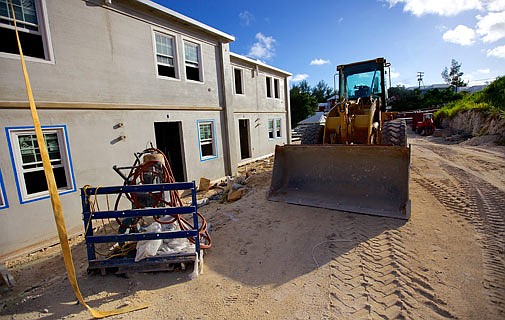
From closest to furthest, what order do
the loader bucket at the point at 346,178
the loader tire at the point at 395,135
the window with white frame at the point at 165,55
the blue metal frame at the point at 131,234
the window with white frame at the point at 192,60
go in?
the blue metal frame at the point at 131,234 < the loader bucket at the point at 346,178 < the loader tire at the point at 395,135 < the window with white frame at the point at 165,55 < the window with white frame at the point at 192,60

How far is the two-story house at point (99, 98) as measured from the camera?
188 inches

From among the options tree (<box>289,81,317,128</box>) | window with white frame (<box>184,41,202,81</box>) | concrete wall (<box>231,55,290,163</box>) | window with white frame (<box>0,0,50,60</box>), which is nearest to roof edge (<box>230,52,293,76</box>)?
concrete wall (<box>231,55,290,163</box>)

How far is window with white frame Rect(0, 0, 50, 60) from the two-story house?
2 centimetres

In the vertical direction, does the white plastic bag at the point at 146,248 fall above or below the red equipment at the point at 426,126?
below

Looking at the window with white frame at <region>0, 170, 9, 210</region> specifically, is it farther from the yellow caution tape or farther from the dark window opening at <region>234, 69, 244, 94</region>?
the dark window opening at <region>234, 69, 244, 94</region>

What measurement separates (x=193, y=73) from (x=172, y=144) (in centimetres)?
255

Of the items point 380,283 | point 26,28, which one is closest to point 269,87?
point 26,28

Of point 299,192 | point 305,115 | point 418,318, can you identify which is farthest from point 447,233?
point 305,115

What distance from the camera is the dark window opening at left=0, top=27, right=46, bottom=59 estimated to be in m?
4.79

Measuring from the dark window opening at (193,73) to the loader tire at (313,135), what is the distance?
4.57 meters

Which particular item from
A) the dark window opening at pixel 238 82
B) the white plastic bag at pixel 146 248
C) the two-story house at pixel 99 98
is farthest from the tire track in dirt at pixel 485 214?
the dark window opening at pixel 238 82

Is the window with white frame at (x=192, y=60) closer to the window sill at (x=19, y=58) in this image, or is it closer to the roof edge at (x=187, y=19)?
the roof edge at (x=187, y=19)

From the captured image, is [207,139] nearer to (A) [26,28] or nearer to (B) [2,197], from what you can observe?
(A) [26,28]

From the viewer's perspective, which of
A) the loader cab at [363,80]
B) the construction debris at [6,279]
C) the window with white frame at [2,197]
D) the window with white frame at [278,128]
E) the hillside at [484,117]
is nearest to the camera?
the construction debris at [6,279]
